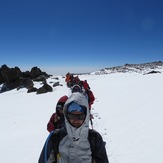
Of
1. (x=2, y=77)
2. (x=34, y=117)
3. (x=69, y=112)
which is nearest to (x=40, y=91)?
(x=34, y=117)

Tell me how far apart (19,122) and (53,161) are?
32.6ft

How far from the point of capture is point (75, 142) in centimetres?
233

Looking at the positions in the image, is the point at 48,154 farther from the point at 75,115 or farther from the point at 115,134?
the point at 115,134

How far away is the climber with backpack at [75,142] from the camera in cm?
229

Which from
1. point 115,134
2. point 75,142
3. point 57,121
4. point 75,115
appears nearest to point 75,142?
point 75,142

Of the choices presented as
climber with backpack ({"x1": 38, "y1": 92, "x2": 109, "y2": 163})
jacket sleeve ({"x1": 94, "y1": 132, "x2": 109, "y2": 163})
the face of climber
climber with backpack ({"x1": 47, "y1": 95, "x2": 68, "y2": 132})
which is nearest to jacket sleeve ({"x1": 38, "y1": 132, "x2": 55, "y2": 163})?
climber with backpack ({"x1": 38, "y1": 92, "x2": 109, "y2": 163})

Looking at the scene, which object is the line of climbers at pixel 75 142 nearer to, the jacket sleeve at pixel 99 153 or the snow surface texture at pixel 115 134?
the jacket sleeve at pixel 99 153

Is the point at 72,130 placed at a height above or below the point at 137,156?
above

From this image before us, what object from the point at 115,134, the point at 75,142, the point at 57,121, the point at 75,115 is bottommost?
the point at 115,134

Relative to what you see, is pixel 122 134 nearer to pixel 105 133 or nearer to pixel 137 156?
pixel 105 133

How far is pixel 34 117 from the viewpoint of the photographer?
39.9 feet

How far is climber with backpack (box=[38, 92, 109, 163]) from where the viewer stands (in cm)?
229

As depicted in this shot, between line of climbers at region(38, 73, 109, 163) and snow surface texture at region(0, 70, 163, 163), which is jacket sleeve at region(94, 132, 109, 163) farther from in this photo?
snow surface texture at region(0, 70, 163, 163)

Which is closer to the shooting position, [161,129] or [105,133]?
[161,129]
